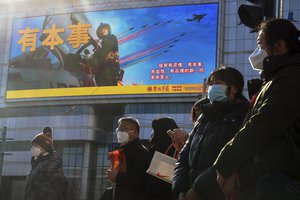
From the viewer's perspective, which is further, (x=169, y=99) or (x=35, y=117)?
(x=35, y=117)

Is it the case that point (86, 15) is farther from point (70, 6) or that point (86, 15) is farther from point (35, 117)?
point (35, 117)

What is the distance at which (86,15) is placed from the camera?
39250 mm

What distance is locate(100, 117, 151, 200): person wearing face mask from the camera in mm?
4633

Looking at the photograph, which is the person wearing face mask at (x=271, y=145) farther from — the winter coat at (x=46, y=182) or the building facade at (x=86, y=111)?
the building facade at (x=86, y=111)

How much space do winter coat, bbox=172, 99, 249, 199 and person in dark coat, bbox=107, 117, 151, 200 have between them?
4.17 feet

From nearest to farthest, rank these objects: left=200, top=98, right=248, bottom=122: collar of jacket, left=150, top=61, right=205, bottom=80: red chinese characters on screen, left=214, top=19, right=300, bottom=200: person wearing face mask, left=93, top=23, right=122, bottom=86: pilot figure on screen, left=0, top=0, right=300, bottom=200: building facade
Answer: left=214, top=19, right=300, bottom=200: person wearing face mask → left=200, top=98, right=248, bottom=122: collar of jacket → left=150, top=61, right=205, bottom=80: red chinese characters on screen → left=0, top=0, right=300, bottom=200: building facade → left=93, top=23, right=122, bottom=86: pilot figure on screen

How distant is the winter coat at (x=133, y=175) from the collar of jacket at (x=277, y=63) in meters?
2.40

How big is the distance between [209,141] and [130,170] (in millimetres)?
1703

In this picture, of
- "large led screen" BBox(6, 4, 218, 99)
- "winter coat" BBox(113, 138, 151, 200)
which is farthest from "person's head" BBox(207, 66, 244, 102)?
"large led screen" BBox(6, 4, 218, 99)

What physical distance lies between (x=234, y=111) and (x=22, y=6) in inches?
1604

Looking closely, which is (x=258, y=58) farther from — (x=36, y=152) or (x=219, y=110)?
(x=36, y=152)

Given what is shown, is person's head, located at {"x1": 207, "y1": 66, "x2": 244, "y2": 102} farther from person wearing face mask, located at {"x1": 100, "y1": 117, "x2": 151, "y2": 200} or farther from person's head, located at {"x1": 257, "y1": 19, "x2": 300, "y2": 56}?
person wearing face mask, located at {"x1": 100, "y1": 117, "x2": 151, "y2": 200}

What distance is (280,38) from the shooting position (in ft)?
8.28

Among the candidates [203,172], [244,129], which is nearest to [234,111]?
[203,172]
